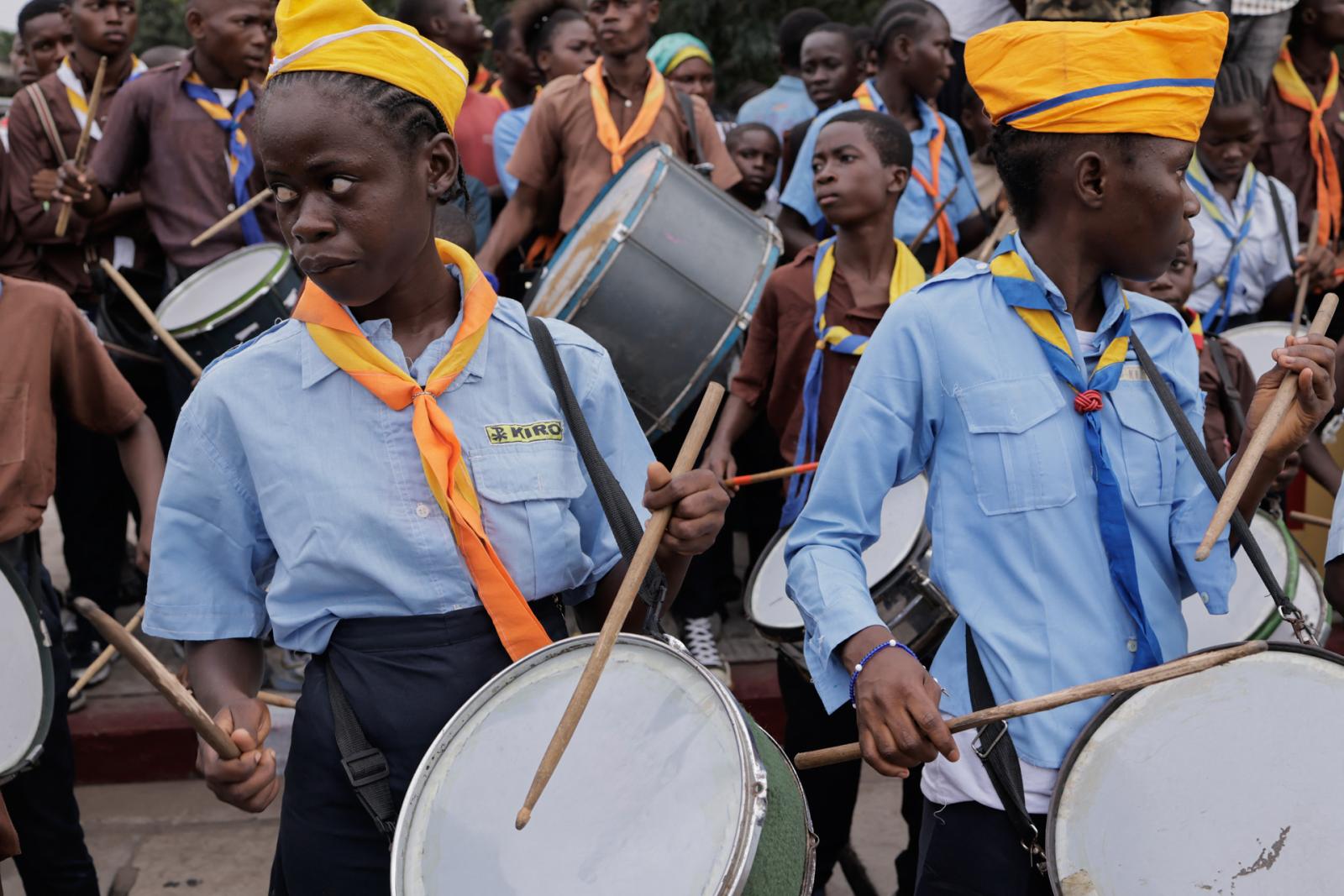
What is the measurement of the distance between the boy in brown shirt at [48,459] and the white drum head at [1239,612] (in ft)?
7.39

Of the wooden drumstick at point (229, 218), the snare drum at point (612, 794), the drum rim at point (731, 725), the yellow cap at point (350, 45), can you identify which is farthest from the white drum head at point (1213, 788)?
the wooden drumstick at point (229, 218)

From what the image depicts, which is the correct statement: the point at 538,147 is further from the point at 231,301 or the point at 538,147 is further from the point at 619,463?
the point at 619,463

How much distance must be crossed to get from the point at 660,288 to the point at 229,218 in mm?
1687

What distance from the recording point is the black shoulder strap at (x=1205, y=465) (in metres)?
2.15

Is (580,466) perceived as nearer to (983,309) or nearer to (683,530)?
(683,530)

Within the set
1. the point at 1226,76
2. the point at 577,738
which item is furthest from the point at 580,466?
the point at 1226,76

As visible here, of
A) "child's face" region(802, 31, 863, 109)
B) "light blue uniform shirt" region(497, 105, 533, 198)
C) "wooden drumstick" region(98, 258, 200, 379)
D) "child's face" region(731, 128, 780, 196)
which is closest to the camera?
"wooden drumstick" region(98, 258, 200, 379)

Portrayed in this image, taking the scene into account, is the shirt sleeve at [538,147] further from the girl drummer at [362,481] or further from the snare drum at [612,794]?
the snare drum at [612,794]

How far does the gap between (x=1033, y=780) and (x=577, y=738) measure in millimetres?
719

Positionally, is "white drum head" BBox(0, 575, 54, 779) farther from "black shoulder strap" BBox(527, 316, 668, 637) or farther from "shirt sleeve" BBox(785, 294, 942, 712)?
"shirt sleeve" BBox(785, 294, 942, 712)

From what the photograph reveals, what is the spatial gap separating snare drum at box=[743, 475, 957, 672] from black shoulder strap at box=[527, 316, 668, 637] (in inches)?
37.1

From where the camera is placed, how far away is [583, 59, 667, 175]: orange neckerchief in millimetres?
5379

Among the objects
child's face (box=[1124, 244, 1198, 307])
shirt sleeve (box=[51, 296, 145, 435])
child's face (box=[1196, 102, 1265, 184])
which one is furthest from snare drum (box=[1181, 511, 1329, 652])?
shirt sleeve (box=[51, 296, 145, 435])

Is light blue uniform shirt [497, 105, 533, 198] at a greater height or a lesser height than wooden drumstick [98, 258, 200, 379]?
greater
